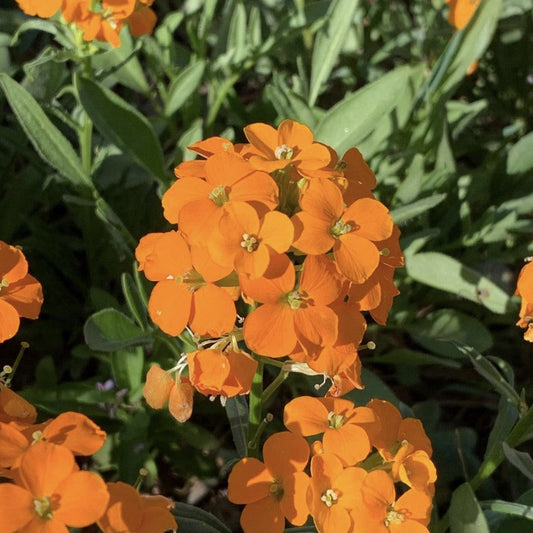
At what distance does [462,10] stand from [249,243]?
5.09 feet

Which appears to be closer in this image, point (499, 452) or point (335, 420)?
point (335, 420)

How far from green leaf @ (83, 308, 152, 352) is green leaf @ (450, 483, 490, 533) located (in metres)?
0.76

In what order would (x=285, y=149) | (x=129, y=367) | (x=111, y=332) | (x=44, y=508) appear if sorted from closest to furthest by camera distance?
(x=44, y=508), (x=285, y=149), (x=111, y=332), (x=129, y=367)

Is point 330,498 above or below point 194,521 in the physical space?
above

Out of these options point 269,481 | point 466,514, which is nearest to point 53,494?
point 269,481

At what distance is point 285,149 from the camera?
4.81 ft

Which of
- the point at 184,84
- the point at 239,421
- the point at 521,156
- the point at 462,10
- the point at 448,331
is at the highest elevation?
the point at 462,10

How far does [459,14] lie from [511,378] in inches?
48.2

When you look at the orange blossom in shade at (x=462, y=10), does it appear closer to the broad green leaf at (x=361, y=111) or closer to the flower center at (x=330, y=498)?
the broad green leaf at (x=361, y=111)

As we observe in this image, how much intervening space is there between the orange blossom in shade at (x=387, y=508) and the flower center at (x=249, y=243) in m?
0.44

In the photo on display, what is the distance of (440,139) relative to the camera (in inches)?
99.3

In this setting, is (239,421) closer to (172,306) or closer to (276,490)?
(276,490)

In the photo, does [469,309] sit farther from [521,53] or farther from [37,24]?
[37,24]

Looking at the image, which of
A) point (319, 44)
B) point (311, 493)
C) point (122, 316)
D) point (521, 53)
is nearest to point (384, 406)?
point (311, 493)
